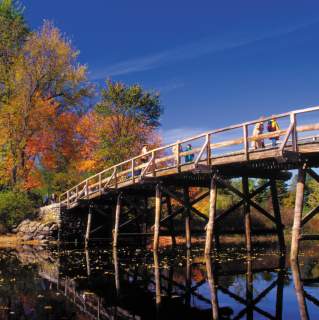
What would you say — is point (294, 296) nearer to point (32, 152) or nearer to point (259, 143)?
point (259, 143)

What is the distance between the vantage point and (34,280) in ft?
40.1

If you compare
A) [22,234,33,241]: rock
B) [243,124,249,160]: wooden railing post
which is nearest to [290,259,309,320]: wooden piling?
[243,124,249,160]: wooden railing post

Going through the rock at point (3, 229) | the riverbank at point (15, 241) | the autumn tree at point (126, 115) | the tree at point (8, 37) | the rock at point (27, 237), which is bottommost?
the riverbank at point (15, 241)

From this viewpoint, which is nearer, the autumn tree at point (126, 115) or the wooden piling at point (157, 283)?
the wooden piling at point (157, 283)

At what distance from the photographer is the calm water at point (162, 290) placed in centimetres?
827

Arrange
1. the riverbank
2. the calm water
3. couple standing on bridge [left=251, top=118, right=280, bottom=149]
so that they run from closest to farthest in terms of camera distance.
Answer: the calm water < couple standing on bridge [left=251, top=118, right=280, bottom=149] < the riverbank

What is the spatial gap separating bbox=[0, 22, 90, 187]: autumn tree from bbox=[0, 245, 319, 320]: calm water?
1924 centimetres

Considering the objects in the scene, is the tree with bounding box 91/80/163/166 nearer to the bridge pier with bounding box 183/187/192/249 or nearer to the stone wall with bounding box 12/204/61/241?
the stone wall with bounding box 12/204/61/241

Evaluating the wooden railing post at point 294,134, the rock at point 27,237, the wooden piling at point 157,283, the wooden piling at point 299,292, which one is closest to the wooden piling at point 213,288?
the wooden piling at point 157,283

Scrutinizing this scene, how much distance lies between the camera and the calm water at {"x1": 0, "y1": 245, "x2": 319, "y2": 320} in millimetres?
8266

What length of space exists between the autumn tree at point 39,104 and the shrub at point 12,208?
6.67 feet

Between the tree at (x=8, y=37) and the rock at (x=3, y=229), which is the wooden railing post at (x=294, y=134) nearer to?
the rock at (x=3, y=229)

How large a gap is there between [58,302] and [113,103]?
2934cm

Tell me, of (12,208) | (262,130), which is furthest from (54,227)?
(262,130)
